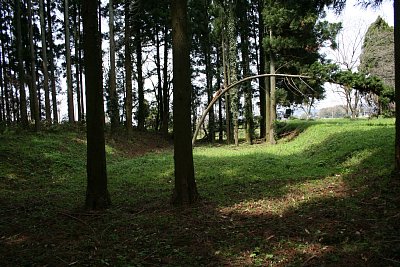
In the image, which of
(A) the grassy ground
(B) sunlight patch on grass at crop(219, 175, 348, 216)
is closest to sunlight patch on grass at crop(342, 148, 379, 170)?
(A) the grassy ground

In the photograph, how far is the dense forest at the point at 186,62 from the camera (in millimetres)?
6195

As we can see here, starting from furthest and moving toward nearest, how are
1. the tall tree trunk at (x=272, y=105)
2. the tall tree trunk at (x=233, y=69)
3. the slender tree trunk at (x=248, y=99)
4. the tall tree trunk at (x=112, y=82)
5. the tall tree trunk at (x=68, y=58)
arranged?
the slender tree trunk at (x=248, y=99)
the tall tree trunk at (x=233, y=69)
the tall tree trunk at (x=272, y=105)
the tall tree trunk at (x=68, y=58)
the tall tree trunk at (x=112, y=82)

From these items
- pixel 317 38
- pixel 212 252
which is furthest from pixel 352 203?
pixel 317 38

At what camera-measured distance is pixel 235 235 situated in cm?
466

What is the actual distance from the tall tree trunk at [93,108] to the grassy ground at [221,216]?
419 millimetres

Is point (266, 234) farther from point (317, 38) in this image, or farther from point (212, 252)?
point (317, 38)

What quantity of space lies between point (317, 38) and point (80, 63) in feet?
60.3

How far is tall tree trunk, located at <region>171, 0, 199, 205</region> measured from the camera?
615 cm

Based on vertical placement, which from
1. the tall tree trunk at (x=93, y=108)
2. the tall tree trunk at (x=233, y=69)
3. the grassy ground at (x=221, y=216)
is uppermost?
the tall tree trunk at (x=233, y=69)

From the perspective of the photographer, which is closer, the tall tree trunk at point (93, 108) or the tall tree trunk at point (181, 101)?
the tall tree trunk at point (93, 108)

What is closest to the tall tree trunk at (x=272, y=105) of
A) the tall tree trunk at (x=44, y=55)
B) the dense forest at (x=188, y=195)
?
the dense forest at (x=188, y=195)

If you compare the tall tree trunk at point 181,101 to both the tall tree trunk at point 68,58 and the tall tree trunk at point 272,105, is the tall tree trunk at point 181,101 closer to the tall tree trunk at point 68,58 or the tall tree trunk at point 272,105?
the tall tree trunk at point 272,105

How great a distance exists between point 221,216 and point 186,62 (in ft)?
9.72

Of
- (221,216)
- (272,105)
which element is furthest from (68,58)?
(221,216)
